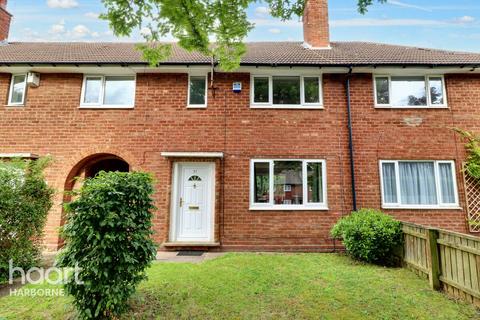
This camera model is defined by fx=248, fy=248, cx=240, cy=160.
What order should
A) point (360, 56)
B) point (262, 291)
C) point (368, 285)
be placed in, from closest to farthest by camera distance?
1. point (262, 291)
2. point (368, 285)
3. point (360, 56)

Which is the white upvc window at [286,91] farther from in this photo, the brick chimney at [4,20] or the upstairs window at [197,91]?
the brick chimney at [4,20]

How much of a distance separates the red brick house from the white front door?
0.03 meters

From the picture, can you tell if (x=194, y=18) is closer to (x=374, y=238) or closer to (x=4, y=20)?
(x=374, y=238)

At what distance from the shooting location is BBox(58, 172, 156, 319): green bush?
3.37 metres

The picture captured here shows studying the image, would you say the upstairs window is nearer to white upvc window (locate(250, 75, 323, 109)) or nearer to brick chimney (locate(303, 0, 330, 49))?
white upvc window (locate(250, 75, 323, 109))

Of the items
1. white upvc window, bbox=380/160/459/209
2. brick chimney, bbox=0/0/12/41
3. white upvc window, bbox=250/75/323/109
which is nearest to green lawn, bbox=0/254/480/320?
white upvc window, bbox=380/160/459/209

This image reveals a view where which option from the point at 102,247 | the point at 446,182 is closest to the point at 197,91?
the point at 102,247

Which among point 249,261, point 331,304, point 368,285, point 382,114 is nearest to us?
point 331,304

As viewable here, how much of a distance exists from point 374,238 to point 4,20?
17.4 meters

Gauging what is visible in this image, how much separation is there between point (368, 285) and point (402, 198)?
4260mm

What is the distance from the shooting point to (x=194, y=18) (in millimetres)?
5477

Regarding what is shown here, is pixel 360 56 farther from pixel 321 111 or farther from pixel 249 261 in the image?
pixel 249 261

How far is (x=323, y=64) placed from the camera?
8.17m

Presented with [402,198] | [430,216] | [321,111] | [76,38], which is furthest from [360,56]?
[76,38]
